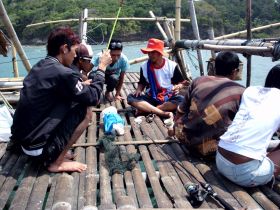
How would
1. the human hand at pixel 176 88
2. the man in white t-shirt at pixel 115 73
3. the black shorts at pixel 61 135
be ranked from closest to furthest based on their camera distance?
the black shorts at pixel 61 135
the human hand at pixel 176 88
the man in white t-shirt at pixel 115 73

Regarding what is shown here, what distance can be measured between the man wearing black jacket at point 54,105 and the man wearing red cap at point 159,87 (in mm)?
1920

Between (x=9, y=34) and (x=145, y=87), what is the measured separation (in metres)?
2.52

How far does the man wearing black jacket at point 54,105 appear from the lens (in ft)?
9.45

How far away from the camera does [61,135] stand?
3.01m

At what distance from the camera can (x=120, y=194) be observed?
2.70m

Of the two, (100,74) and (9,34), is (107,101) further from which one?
(100,74)

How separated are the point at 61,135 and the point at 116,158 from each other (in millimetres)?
578

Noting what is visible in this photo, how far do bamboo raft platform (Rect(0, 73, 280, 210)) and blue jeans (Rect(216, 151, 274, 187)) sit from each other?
8 centimetres

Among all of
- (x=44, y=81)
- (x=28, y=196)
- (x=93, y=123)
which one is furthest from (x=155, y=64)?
(x=28, y=196)

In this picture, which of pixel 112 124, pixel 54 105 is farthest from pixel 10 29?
pixel 54 105

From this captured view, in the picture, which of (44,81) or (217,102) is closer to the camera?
(44,81)

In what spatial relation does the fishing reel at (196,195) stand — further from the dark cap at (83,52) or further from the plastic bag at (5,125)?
the dark cap at (83,52)

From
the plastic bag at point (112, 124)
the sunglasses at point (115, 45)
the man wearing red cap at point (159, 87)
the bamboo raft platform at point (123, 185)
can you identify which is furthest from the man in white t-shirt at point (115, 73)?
the bamboo raft platform at point (123, 185)

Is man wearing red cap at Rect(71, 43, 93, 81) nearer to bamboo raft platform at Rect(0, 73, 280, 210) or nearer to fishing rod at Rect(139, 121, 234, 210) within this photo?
bamboo raft platform at Rect(0, 73, 280, 210)
